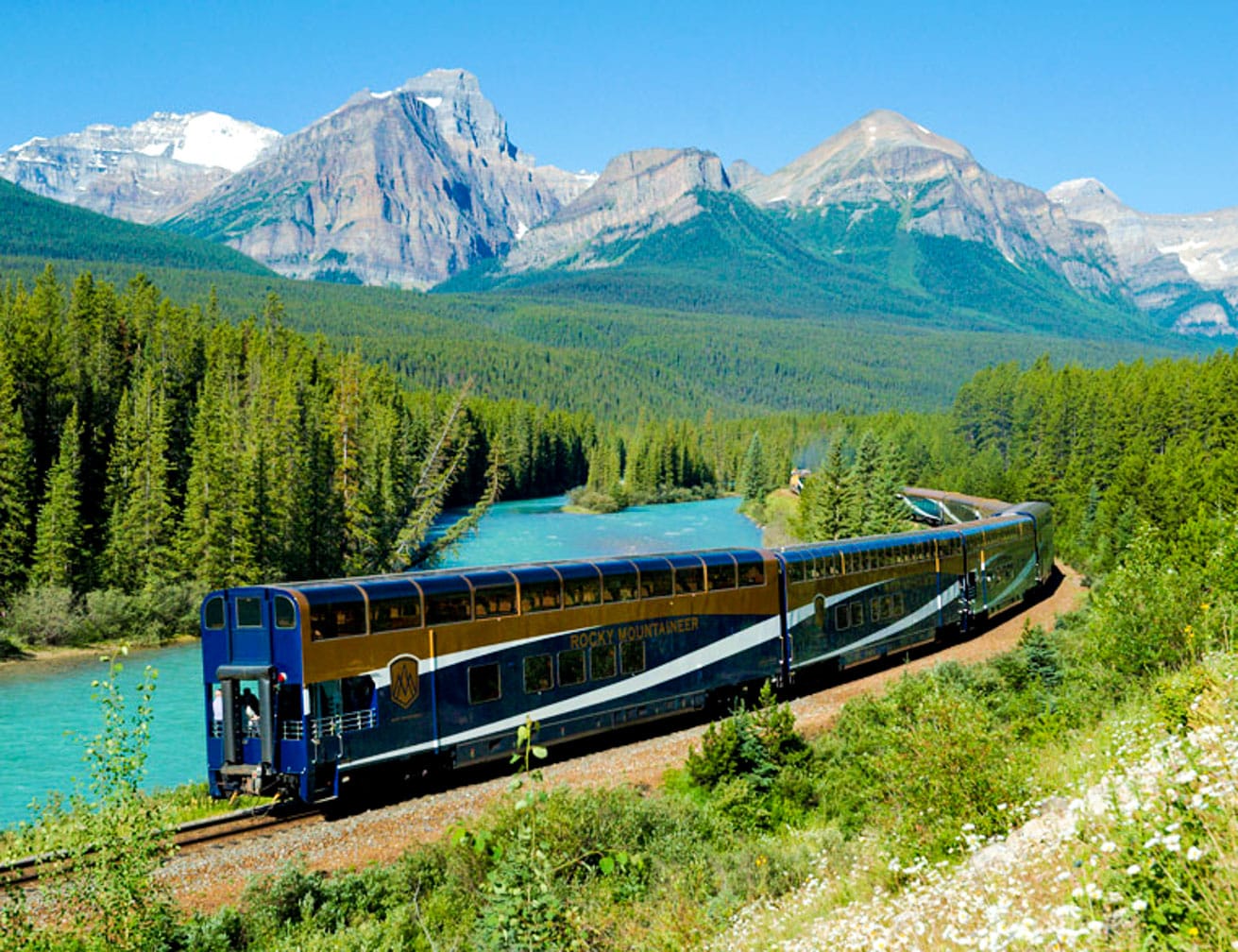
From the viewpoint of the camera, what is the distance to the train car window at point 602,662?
24.7 meters

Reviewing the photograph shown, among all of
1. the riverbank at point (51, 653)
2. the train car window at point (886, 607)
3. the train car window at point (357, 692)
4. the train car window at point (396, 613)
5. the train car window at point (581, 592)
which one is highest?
the train car window at point (396, 613)

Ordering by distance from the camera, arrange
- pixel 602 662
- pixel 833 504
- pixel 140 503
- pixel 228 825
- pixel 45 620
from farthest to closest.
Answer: pixel 833 504 → pixel 140 503 → pixel 45 620 → pixel 602 662 → pixel 228 825

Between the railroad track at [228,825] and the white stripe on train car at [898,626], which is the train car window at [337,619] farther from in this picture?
the white stripe on train car at [898,626]

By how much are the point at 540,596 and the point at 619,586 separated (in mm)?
2485

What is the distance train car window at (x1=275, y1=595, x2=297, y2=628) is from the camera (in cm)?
1919

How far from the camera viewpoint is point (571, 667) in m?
24.2

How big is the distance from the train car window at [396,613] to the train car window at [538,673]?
10.3 ft

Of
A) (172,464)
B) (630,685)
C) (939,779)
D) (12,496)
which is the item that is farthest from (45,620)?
(939,779)

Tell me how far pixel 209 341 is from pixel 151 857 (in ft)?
255

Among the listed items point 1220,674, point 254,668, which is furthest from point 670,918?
point 254,668

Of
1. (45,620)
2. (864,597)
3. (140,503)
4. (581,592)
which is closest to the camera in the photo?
(581,592)

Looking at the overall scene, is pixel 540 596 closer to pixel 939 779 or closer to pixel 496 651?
A: pixel 496 651

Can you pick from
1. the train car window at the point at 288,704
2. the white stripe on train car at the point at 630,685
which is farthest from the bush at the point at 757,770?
the train car window at the point at 288,704

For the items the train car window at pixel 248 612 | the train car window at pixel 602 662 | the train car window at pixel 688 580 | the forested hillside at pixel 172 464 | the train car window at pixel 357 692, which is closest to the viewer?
the train car window at pixel 248 612
